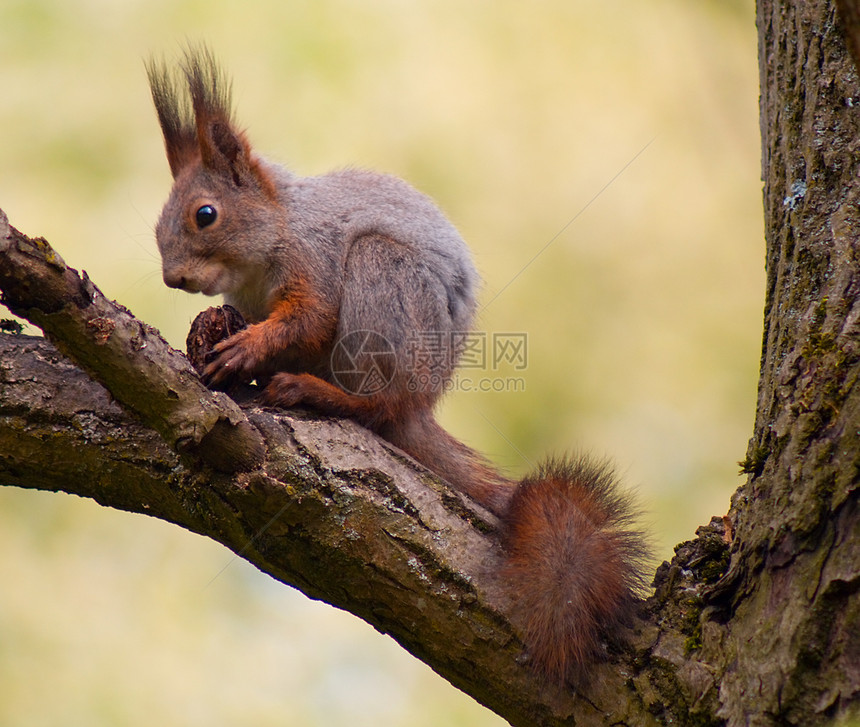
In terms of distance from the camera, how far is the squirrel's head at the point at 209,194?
2.91 metres

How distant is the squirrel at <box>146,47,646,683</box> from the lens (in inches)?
90.5

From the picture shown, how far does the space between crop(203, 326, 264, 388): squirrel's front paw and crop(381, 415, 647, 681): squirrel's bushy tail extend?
80 centimetres

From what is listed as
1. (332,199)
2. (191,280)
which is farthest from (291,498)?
(332,199)

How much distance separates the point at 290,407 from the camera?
95.8 inches

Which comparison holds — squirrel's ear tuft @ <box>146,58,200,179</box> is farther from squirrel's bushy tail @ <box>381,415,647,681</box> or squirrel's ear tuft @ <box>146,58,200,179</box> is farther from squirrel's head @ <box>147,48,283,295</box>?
squirrel's bushy tail @ <box>381,415,647,681</box>

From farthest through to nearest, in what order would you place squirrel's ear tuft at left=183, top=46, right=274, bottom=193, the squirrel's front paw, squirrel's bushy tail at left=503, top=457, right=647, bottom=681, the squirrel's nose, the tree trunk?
squirrel's ear tuft at left=183, top=46, right=274, bottom=193 < the squirrel's nose < the squirrel's front paw < squirrel's bushy tail at left=503, top=457, right=647, bottom=681 < the tree trunk

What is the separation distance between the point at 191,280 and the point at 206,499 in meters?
1.18

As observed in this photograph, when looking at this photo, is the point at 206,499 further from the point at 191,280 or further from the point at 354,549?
the point at 191,280

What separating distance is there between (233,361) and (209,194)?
2.64 ft

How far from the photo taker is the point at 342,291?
9.32ft

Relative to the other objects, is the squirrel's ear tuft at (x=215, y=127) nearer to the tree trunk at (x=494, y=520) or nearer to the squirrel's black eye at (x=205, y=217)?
the squirrel's black eye at (x=205, y=217)

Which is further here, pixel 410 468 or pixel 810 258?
pixel 410 468

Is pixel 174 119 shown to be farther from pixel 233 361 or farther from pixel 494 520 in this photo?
pixel 494 520

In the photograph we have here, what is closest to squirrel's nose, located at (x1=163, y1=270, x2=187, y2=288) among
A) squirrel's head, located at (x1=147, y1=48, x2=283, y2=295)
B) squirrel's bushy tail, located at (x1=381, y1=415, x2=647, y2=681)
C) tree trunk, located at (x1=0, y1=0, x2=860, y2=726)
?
squirrel's head, located at (x1=147, y1=48, x2=283, y2=295)
